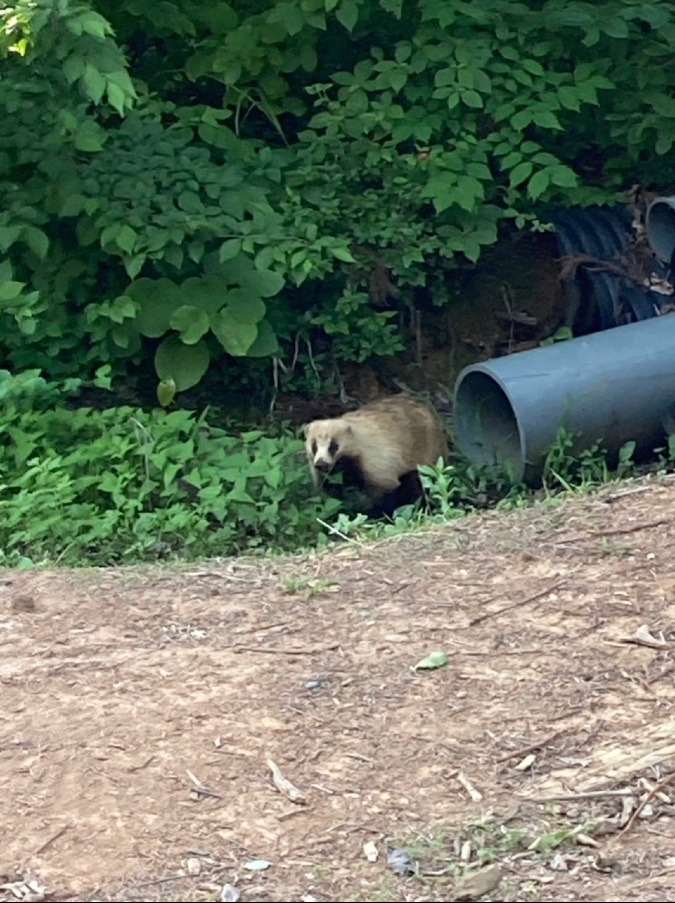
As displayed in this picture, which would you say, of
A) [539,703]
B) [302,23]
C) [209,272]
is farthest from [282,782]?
[302,23]

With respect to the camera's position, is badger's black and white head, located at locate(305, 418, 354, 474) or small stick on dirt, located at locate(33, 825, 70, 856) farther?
badger's black and white head, located at locate(305, 418, 354, 474)

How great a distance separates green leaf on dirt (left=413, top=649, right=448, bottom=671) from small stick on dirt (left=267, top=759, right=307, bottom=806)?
2.15 feet

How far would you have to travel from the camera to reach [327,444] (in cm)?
706

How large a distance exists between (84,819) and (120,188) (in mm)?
4481

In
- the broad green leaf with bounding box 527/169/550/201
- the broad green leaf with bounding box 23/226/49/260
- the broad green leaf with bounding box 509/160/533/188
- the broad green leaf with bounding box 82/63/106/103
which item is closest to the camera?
the broad green leaf with bounding box 82/63/106/103

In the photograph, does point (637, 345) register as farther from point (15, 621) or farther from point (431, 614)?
point (15, 621)

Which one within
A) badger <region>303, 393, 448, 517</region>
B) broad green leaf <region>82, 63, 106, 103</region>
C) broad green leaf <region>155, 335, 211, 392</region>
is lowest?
badger <region>303, 393, 448, 517</region>

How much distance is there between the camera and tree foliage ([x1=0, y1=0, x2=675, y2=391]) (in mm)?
7609

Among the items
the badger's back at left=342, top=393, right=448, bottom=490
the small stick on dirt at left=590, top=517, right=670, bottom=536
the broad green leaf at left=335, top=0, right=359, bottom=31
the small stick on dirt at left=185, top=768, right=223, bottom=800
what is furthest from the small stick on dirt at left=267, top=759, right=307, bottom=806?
the broad green leaf at left=335, top=0, right=359, bottom=31

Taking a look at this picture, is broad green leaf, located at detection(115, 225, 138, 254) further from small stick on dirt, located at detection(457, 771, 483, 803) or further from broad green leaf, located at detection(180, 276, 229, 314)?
small stick on dirt, located at detection(457, 771, 483, 803)

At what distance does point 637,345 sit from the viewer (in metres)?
7.09

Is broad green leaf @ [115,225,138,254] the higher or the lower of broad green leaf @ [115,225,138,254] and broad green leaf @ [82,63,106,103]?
the lower

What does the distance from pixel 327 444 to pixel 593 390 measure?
4.34 feet

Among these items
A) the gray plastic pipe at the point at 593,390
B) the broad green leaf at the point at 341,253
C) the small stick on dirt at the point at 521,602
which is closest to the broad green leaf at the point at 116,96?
the broad green leaf at the point at 341,253
